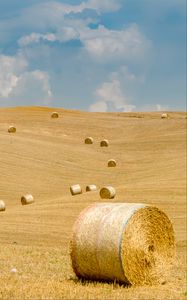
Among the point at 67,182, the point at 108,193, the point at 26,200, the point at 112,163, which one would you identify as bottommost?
the point at 26,200

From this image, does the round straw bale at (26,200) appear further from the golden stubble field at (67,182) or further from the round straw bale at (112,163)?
the round straw bale at (112,163)

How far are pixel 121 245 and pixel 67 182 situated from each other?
26.7m

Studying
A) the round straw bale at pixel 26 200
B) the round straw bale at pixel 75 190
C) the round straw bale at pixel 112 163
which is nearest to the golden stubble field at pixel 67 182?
the round straw bale at pixel 112 163

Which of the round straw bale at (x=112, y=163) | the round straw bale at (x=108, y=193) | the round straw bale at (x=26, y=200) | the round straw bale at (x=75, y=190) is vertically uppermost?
the round straw bale at (x=112, y=163)

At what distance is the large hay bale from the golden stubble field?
31 centimetres

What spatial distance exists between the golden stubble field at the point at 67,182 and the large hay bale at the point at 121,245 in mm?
311

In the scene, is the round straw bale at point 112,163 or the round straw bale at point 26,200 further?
the round straw bale at point 112,163

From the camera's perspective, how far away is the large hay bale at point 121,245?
1241 centimetres

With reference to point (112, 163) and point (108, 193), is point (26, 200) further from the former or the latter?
point (112, 163)

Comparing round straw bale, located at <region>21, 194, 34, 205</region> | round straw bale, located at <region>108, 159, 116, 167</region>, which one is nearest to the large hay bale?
round straw bale, located at <region>21, 194, 34, 205</region>

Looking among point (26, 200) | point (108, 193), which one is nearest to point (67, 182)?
point (26, 200)

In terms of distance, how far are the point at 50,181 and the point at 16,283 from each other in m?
27.4

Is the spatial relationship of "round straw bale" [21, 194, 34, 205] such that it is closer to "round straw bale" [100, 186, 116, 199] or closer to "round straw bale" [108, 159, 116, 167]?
"round straw bale" [100, 186, 116, 199]

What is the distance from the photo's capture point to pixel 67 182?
3900cm
